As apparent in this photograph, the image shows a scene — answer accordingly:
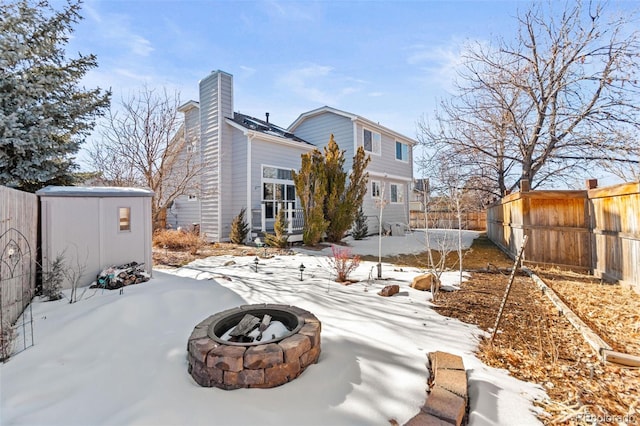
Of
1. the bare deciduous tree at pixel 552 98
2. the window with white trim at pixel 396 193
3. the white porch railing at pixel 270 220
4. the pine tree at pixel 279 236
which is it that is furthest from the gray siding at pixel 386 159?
the pine tree at pixel 279 236

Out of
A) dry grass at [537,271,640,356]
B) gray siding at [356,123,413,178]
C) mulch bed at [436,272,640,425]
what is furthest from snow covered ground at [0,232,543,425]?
gray siding at [356,123,413,178]

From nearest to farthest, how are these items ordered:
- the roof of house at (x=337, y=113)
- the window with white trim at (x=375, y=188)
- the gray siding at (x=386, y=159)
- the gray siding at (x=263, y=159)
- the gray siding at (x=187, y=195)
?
the gray siding at (x=263, y=159) < the gray siding at (x=187, y=195) < the roof of house at (x=337, y=113) < the gray siding at (x=386, y=159) < the window with white trim at (x=375, y=188)

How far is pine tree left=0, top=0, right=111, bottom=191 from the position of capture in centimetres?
598

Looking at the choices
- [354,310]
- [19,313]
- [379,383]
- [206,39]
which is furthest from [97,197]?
[206,39]

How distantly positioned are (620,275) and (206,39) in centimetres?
1150

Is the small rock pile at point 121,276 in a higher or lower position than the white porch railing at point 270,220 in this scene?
lower

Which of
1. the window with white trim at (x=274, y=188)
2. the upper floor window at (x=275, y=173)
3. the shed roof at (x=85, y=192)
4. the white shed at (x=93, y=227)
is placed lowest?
the white shed at (x=93, y=227)

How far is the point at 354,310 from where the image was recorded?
402 centimetres

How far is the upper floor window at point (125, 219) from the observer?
5166mm

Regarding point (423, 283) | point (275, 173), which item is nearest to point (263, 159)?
point (275, 173)

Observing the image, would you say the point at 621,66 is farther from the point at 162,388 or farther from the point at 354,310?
the point at 162,388

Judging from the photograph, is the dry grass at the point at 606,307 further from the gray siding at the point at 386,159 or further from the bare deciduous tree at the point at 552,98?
the gray siding at the point at 386,159

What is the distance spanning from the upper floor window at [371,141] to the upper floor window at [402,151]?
216 cm

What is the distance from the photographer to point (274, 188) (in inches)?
499
